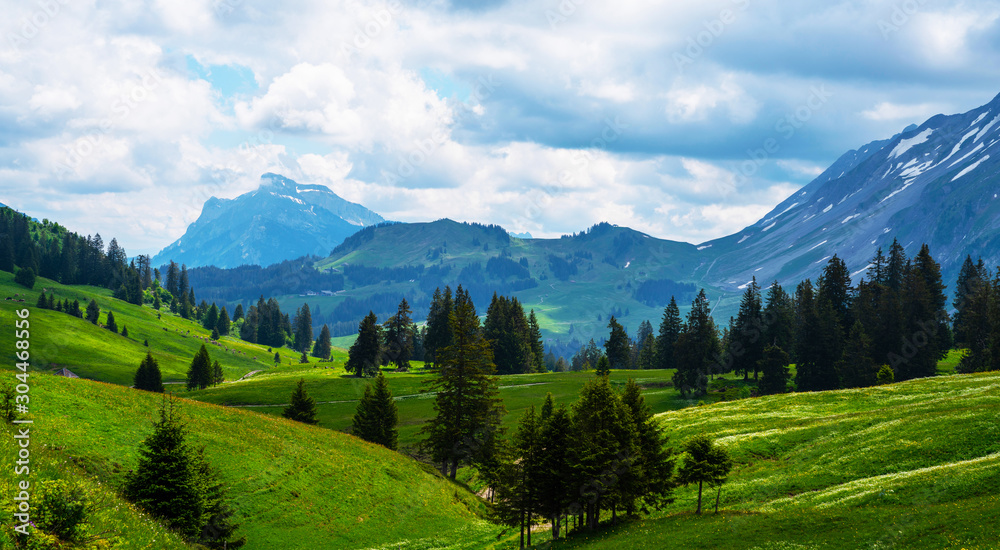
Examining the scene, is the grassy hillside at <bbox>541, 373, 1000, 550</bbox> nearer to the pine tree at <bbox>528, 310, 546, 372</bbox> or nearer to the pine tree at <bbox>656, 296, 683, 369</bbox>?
the pine tree at <bbox>656, 296, 683, 369</bbox>

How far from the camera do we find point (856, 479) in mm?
36344

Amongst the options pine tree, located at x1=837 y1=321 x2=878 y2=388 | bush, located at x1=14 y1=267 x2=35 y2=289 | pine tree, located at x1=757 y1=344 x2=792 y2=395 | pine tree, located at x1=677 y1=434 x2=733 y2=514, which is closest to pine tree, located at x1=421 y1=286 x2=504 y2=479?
pine tree, located at x1=677 y1=434 x2=733 y2=514

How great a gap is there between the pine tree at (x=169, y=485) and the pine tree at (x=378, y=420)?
32558 millimetres

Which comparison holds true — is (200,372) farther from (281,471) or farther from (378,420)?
(281,471)

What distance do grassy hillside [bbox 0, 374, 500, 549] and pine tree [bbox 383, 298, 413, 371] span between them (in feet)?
229

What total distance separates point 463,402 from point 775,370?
174ft

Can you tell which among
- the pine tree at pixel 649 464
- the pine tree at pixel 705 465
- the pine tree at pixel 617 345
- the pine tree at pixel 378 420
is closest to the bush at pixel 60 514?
the pine tree at pixel 649 464

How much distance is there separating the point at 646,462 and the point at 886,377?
53984mm

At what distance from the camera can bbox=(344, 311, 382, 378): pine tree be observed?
10975cm

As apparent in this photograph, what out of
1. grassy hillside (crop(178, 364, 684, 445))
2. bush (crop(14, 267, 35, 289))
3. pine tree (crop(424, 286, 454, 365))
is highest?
bush (crop(14, 267, 35, 289))

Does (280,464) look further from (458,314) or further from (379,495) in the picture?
(458,314)

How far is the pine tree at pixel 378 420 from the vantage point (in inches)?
2372

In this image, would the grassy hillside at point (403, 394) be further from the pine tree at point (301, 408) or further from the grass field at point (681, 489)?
the grass field at point (681, 489)

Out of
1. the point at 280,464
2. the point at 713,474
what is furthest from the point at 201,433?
the point at 713,474
